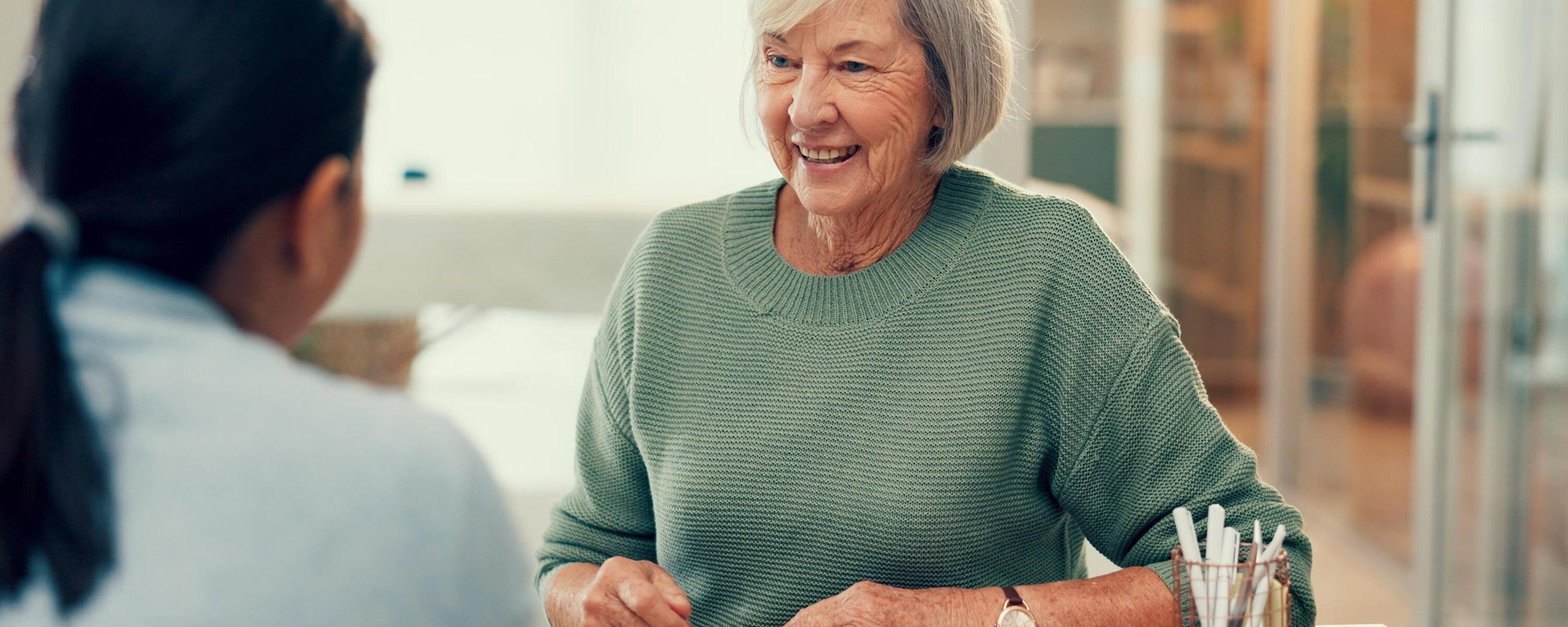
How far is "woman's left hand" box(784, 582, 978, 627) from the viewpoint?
46.0 inches

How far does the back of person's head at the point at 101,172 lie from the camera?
0.65 meters

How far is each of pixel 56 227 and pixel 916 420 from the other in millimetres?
783

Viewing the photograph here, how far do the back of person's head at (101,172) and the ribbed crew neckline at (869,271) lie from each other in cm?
71

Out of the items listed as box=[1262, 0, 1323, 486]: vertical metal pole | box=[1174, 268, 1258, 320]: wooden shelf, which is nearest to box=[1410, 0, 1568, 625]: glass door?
box=[1262, 0, 1323, 486]: vertical metal pole

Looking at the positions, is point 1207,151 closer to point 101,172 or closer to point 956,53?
point 956,53

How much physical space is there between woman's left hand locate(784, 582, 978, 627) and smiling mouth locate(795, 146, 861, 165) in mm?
407

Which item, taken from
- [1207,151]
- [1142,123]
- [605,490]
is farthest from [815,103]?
[1207,151]

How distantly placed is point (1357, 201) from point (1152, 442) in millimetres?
2828

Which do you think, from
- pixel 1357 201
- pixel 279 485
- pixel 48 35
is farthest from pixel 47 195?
pixel 1357 201

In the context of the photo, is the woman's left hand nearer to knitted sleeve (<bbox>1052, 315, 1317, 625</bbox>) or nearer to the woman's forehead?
knitted sleeve (<bbox>1052, 315, 1317, 625</bbox>)

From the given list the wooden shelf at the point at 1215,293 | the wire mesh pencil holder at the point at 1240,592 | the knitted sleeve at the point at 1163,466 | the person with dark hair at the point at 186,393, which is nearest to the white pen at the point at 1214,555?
the wire mesh pencil holder at the point at 1240,592

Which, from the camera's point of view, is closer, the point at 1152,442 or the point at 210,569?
the point at 210,569

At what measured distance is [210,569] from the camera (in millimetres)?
663

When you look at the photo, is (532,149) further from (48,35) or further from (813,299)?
(48,35)
